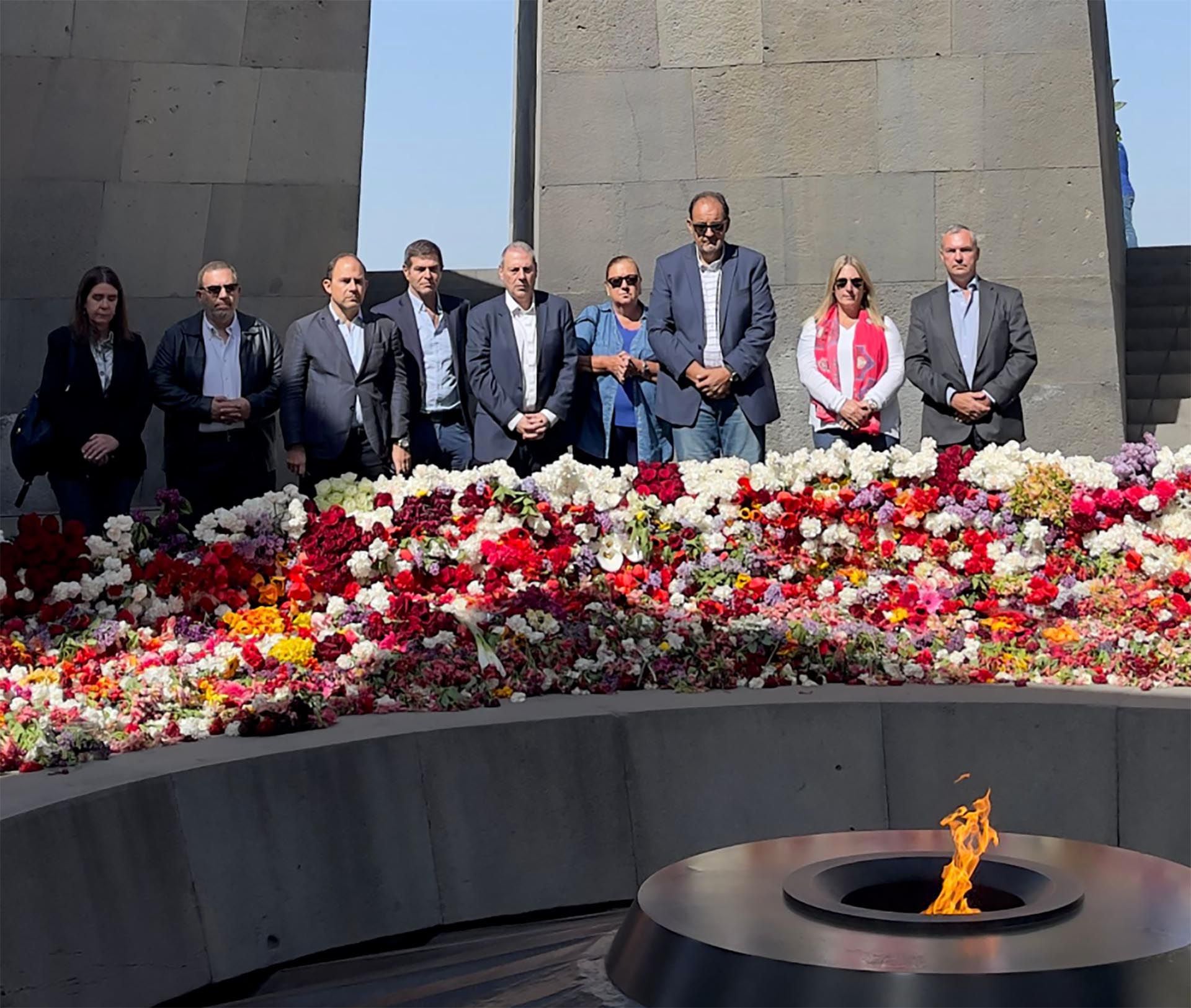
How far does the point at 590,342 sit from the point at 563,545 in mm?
2041

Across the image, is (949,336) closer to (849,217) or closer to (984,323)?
(984,323)

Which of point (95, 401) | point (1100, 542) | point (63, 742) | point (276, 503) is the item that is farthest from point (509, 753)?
point (95, 401)

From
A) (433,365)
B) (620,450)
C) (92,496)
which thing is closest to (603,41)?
(620,450)

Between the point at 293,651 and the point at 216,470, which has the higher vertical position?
the point at 216,470

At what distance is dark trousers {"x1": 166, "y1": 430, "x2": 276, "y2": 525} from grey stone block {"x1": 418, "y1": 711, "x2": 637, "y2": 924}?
9.00 ft

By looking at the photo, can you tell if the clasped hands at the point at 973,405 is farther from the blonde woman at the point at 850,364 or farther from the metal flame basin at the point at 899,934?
the metal flame basin at the point at 899,934

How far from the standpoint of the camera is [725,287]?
294 inches

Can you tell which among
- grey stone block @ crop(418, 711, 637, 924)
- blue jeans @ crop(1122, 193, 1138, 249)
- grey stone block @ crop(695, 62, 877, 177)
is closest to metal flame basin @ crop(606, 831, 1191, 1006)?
grey stone block @ crop(418, 711, 637, 924)

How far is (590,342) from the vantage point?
790 centimetres

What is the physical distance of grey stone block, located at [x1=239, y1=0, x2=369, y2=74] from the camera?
34.7 feet

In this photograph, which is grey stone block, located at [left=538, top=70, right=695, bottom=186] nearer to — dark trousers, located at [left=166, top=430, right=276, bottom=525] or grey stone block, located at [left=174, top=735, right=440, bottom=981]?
dark trousers, located at [left=166, top=430, right=276, bottom=525]

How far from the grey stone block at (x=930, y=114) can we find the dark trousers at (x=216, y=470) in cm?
462

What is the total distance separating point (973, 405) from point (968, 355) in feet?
0.93

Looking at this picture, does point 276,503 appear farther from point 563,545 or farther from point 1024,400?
point 1024,400
